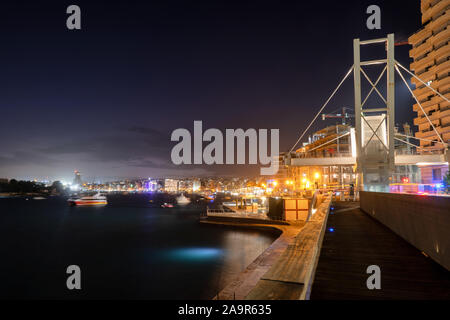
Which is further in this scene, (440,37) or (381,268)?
(440,37)

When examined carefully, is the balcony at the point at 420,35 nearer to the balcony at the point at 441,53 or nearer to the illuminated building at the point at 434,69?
the illuminated building at the point at 434,69

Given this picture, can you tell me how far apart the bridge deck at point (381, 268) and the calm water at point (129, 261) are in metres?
16.7

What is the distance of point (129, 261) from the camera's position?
3256 centimetres

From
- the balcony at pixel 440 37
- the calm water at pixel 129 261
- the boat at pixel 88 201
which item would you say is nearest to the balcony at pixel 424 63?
the balcony at pixel 440 37

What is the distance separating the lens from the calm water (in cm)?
2312

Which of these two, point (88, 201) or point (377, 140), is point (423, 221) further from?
point (88, 201)

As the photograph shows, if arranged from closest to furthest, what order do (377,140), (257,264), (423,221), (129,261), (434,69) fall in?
(423,221), (257,264), (377,140), (129,261), (434,69)

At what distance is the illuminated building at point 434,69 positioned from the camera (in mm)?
46625

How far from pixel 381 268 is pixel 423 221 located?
1719 millimetres

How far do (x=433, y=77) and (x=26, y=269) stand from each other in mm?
66963

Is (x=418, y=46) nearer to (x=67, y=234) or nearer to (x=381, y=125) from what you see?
(x=381, y=125)

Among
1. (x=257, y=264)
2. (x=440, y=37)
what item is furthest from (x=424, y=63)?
(x=257, y=264)
